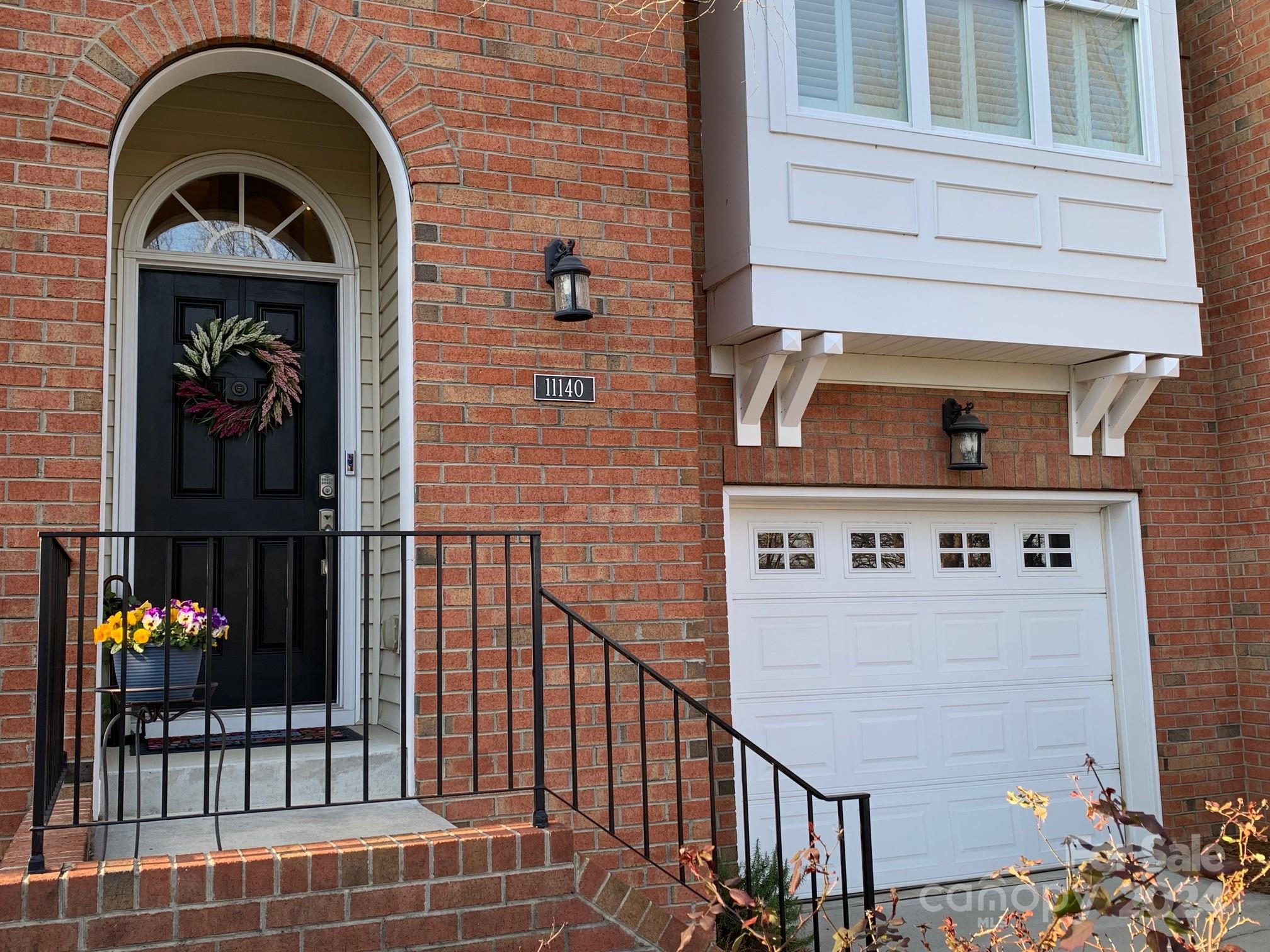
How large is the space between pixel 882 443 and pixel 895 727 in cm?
149

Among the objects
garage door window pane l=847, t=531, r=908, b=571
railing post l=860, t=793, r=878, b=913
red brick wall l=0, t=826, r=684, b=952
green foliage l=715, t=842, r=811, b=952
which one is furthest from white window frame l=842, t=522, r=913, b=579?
red brick wall l=0, t=826, r=684, b=952

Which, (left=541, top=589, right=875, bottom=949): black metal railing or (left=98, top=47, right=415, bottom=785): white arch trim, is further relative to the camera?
(left=541, top=589, right=875, bottom=949): black metal railing

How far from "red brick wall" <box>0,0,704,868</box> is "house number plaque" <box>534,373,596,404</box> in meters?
0.04

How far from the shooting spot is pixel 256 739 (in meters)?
4.82

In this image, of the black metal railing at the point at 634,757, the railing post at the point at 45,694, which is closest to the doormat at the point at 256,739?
the black metal railing at the point at 634,757

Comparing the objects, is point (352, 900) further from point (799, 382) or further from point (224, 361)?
point (799, 382)

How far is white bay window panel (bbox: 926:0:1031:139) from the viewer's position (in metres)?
5.84

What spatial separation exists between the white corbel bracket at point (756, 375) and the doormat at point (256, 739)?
7.55 feet

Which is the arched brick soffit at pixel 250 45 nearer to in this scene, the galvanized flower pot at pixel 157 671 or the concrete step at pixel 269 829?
the galvanized flower pot at pixel 157 671

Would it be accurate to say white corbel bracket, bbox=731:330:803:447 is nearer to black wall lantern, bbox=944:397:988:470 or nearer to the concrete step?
black wall lantern, bbox=944:397:988:470

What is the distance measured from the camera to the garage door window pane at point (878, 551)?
611 centimetres

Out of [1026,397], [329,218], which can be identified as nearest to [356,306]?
[329,218]

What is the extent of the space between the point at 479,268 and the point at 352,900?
95.3 inches

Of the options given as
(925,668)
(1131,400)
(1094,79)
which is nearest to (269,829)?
(925,668)
